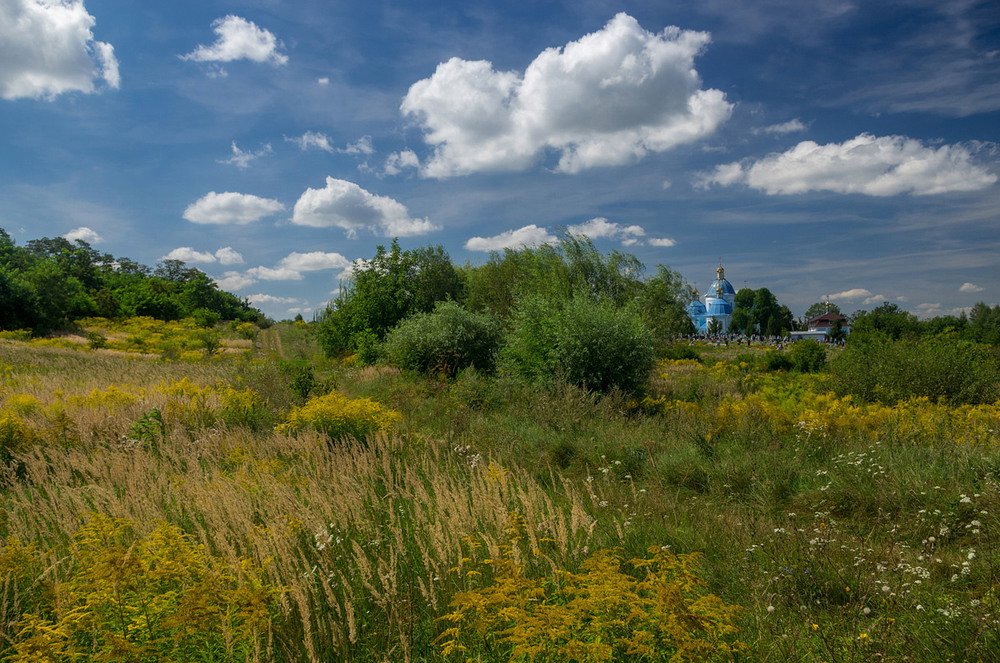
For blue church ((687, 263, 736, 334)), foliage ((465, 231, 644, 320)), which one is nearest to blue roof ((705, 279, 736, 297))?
blue church ((687, 263, 736, 334))

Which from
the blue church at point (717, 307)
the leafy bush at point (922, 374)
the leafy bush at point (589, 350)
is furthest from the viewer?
the blue church at point (717, 307)

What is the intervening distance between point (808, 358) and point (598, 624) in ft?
74.4

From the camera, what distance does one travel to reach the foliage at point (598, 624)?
2160 millimetres

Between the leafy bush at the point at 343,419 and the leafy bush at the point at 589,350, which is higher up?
the leafy bush at the point at 589,350

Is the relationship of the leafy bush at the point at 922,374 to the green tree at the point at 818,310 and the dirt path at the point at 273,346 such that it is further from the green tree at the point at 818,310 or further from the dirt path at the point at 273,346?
the green tree at the point at 818,310

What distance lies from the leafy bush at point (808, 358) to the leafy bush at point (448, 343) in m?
12.5

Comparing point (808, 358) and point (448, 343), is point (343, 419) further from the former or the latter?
point (808, 358)

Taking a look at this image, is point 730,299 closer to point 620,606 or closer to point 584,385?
point 584,385

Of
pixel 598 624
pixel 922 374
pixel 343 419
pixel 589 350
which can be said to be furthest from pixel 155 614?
pixel 922 374

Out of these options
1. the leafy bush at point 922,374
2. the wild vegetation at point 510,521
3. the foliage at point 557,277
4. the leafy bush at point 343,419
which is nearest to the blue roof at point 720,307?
the foliage at point 557,277

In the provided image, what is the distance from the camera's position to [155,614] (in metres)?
2.81

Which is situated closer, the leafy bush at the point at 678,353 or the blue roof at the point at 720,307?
the leafy bush at the point at 678,353

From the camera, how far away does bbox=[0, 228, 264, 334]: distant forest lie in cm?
3494

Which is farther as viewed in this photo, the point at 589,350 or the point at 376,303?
the point at 376,303
